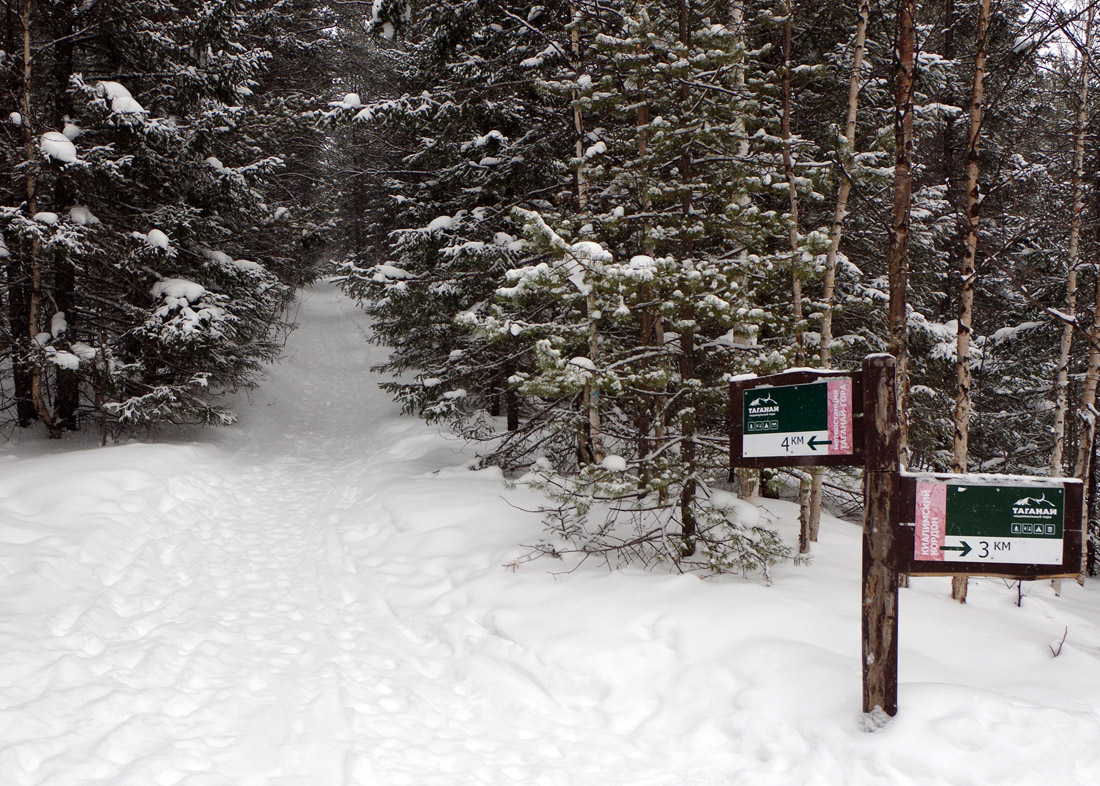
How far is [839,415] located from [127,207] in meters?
14.1

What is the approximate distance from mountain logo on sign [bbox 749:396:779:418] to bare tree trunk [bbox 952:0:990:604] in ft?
11.2

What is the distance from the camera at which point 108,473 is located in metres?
9.78

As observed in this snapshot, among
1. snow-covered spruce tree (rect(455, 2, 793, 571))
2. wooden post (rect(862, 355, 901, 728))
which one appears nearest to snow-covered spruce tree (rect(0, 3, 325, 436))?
snow-covered spruce tree (rect(455, 2, 793, 571))

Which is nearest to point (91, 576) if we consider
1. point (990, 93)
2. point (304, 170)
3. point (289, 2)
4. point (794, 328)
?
point (794, 328)

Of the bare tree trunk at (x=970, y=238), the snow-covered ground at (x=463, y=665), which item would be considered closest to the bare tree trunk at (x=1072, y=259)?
the snow-covered ground at (x=463, y=665)

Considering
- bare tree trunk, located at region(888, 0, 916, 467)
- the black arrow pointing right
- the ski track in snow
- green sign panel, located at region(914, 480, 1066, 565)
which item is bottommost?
the ski track in snow

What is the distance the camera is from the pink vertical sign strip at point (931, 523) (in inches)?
152

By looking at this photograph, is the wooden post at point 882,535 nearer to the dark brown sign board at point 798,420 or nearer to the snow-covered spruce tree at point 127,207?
the dark brown sign board at point 798,420

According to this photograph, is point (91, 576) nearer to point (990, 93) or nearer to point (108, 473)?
point (108, 473)

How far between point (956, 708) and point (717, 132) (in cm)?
529

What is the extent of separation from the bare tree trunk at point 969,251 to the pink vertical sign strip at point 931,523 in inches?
136

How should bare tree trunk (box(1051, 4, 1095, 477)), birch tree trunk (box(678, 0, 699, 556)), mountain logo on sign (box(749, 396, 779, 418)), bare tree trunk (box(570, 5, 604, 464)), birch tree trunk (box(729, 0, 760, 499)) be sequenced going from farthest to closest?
bare tree trunk (box(1051, 4, 1095, 477)) → birch tree trunk (box(729, 0, 760, 499)) → bare tree trunk (box(570, 5, 604, 464)) → birch tree trunk (box(678, 0, 699, 556)) → mountain logo on sign (box(749, 396, 779, 418))

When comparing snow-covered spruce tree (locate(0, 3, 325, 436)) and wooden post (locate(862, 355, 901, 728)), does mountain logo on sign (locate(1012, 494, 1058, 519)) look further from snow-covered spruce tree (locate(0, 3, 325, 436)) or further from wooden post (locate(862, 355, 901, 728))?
snow-covered spruce tree (locate(0, 3, 325, 436))

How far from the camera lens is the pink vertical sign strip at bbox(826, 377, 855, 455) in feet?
13.3
